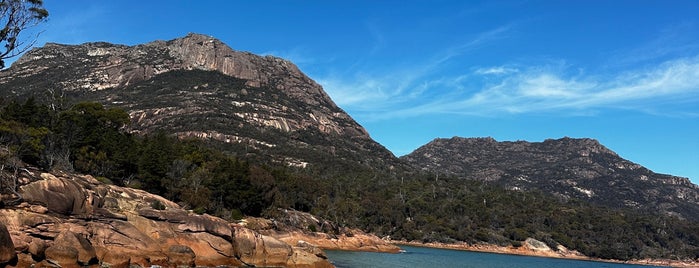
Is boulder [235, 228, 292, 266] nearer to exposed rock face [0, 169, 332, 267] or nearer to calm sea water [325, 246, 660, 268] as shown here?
exposed rock face [0, 169, 332, 267]

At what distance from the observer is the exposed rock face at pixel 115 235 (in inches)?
1518

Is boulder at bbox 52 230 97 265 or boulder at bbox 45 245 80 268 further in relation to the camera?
boulder at bbox 52 230 97 265

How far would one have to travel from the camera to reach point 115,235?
145 feet

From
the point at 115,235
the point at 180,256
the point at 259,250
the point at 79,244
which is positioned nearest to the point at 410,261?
the point at 259,250

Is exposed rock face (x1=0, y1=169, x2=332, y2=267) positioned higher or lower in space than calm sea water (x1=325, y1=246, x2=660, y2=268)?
higher

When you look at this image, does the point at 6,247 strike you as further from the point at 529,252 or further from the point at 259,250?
the point at 529,252

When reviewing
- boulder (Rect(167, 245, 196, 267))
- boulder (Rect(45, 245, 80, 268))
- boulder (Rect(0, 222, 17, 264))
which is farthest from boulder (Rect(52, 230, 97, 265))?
boulder (Rect(167, 245, 196, 267))

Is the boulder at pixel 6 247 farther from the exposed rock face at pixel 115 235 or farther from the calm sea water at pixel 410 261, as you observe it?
the calm sea water at pixel 410 261

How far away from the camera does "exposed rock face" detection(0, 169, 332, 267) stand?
3856cm

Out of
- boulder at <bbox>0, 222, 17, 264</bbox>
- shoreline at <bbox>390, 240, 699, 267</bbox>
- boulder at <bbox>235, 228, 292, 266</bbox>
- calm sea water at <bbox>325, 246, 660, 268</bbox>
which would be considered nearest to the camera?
boulder at <bbox>0, 222, 17, 264</bbox>

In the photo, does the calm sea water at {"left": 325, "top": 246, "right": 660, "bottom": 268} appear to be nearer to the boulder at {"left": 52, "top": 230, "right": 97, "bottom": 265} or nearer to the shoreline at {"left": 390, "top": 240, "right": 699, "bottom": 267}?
the boulder at {"left": 52, "top": 230, "right": 97, "bottom": 265}

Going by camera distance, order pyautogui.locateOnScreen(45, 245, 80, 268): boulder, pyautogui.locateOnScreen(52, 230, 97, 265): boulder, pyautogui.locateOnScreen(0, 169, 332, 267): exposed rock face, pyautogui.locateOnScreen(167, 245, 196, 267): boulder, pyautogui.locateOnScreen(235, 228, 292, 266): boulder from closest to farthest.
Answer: pyautogui.locateOnScreen(45, 245, 80, 268): boulder < pyautogui.locateOnScreen(0, 169, 332, 267): exposed rock face < pyautogui.locateOnScreen(52, 230, 97, 265): boulder < pyautogui.locateOnScreen(167, 245, 196, 267): boulder < pyautogui.locateOnScreen(235, 228, 292, 266): boulder

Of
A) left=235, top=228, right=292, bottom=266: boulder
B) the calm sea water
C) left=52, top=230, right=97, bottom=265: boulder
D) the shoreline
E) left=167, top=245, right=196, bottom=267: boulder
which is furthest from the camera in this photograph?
the shoreline

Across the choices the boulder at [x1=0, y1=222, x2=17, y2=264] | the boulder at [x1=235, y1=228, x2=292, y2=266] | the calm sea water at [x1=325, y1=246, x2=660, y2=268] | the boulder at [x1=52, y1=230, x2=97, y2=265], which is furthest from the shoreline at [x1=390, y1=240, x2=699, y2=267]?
the boulder at [x1=0, y1=222, x2=17, y2=264]
